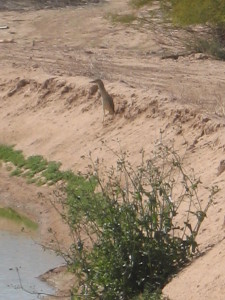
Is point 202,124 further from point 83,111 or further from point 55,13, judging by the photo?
point 55,13

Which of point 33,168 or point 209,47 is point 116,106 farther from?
point 209,47

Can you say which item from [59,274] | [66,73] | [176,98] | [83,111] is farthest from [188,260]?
[66,73]

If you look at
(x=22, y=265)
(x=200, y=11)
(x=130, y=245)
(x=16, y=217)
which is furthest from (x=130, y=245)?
(x=200, y=11)

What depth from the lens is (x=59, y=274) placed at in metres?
14.7

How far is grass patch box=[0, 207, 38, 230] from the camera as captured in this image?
1805 cm

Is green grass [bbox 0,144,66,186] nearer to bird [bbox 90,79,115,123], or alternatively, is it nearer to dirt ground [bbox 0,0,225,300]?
dirt ground [bbox 0,0,225,300]

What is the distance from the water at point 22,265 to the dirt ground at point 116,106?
0.31m

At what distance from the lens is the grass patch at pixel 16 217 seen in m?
18.0

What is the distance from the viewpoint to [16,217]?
737 inches

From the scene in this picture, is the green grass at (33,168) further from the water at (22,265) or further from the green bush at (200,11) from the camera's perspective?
the green bush at (200,11)

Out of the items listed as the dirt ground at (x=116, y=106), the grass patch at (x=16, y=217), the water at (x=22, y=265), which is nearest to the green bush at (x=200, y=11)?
the dirt ground at (x=116, y=106)

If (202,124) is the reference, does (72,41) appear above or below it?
below

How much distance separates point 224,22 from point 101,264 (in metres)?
16.1

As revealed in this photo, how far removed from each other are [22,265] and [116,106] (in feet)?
17.8
